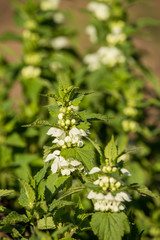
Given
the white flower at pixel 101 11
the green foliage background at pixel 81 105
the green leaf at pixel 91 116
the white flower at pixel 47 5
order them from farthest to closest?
the white flower at pixel 47 5 → the white flower at pixel 101 11 → the green foliage background at pixel 81 105 → the green leaf at pixel 91 116

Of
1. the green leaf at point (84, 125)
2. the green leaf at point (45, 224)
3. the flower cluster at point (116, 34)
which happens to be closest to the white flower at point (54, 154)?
the green leaf at point (84, 125)

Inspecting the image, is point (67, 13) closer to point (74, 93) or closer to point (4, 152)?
point (4, 152)

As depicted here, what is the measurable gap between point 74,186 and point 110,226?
0.63 feet

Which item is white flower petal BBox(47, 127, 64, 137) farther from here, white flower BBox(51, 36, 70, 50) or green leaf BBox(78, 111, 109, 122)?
white flower BBox(51, 36, 70, 50)

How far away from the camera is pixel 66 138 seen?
133 centimetres

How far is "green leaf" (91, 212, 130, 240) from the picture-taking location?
120cm

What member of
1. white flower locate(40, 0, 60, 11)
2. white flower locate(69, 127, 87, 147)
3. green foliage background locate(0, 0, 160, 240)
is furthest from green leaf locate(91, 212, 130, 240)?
white flower locate(40, 0, 60, 11)

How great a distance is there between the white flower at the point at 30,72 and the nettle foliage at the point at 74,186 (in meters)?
1.84

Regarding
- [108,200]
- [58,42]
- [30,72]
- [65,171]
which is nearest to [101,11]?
[58,42]

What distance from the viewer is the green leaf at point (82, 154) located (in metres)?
1.28

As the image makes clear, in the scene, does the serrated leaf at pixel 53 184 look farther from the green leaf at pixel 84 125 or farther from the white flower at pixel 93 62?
the white flower at pixel 93 62

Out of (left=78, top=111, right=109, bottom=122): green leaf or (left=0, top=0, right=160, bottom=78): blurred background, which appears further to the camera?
(left=0, top=0, right=160, bottom=78): blurred background

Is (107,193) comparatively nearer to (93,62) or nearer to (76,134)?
(76,134)

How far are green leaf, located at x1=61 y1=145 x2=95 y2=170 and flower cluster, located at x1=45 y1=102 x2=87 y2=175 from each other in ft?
0.08
